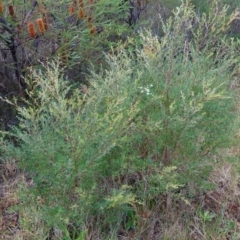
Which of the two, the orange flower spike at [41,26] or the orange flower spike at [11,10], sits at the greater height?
the orange flower spike at [11,10]

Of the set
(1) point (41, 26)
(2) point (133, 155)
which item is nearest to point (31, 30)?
(1) point (41, 26)

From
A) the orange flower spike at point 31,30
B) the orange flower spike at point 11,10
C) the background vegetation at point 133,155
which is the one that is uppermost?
the orange flower spike at point 11,10

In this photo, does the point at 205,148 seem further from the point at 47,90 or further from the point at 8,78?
the point at 8,78

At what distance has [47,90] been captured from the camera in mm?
3438

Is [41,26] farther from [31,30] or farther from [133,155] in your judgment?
[133,155]

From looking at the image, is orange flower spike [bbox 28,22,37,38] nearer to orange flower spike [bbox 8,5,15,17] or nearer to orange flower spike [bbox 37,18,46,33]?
orange flower spike [bbox 37,18,46,33]

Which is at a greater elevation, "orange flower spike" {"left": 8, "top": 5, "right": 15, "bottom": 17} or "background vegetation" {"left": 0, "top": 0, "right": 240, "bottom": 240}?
"orange flower spike" {"left": 8, "top": 5, "right": 15, "bottom": 17}

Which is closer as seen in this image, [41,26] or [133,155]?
[133,155]

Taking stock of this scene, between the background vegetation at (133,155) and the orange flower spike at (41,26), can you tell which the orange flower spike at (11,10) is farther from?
the orange flower spike at (41,26)

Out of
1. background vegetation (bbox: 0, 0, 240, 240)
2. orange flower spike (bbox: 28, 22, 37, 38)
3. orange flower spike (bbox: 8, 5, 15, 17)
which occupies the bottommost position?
background vegetation (bbox: 0, 0, 240, 240)

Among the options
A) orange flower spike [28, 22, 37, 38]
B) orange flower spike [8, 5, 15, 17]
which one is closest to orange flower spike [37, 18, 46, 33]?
orange flower spike [28, 22, 37, 38]

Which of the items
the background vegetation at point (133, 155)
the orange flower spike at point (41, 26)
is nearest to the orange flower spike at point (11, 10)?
the background vegetation at point (133, 155)

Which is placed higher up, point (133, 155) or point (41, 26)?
point (41, 26)

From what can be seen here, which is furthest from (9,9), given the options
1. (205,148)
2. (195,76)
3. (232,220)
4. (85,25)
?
(232,220)
